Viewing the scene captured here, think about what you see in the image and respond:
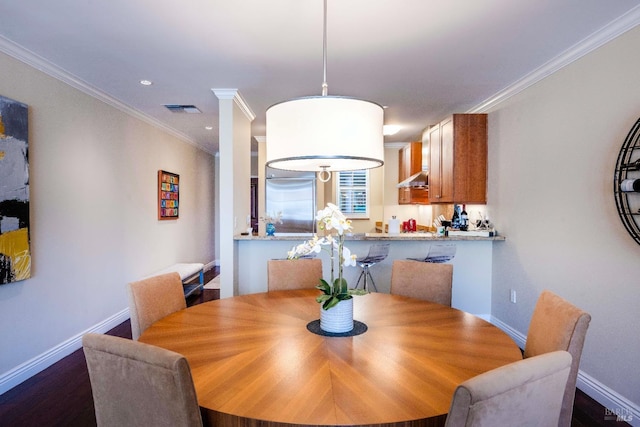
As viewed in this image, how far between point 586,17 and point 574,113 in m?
0.70

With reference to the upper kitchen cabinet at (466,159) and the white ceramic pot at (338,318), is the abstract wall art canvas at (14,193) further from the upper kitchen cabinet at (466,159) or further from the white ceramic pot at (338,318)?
the upper kitchen cabinet at (466,159)

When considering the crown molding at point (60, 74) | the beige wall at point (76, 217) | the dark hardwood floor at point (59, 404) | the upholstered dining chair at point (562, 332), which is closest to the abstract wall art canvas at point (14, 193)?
the beige wall at point (76, 217)

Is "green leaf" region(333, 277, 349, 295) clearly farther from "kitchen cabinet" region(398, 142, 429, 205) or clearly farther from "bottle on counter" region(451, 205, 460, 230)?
"kitchen cabinet" region(398, 142, 429, 205)

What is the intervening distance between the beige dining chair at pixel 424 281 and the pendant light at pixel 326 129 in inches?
45.8

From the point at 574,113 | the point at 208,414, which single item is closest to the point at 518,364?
the point at 208,414

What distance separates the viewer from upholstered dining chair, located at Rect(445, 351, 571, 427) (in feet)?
2.59

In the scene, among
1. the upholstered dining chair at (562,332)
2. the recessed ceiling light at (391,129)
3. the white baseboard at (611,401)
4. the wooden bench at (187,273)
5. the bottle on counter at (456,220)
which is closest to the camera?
the upholstered dining chair at (562,332)

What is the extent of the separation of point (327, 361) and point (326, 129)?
0.89 m

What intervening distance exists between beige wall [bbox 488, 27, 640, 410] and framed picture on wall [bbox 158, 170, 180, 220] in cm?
422

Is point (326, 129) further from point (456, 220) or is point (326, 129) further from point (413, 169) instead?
point (413, 169)

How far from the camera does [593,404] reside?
7.90 ft

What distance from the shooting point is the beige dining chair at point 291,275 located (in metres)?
2.69

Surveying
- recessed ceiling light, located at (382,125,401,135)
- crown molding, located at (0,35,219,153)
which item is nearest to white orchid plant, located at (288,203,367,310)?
crown molding, located at (0,35,219,153)

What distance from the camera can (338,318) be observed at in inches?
64.1
